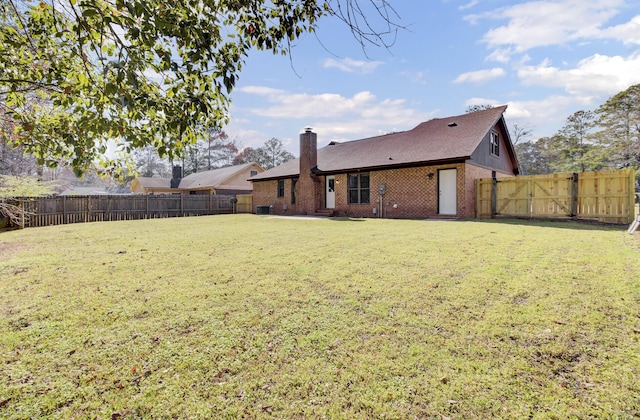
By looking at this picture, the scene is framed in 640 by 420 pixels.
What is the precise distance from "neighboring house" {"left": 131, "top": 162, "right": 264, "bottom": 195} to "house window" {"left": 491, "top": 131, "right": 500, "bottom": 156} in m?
22.0

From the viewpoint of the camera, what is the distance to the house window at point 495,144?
1534cm

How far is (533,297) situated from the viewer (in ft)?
10.7

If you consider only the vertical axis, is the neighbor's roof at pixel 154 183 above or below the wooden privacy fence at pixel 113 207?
above

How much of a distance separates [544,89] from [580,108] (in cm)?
2514

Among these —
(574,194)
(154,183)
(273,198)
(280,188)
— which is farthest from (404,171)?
(154,183)

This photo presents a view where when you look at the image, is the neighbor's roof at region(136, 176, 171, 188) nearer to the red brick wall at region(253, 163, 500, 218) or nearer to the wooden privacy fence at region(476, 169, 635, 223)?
the red brick wall at region(253, 163, 500, 218)

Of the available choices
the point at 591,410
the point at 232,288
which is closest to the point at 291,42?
the point at 232,288

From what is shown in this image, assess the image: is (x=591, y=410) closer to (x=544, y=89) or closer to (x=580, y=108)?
(x=544, y=89)

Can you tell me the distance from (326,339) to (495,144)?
1665 cm

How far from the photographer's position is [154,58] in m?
3.25

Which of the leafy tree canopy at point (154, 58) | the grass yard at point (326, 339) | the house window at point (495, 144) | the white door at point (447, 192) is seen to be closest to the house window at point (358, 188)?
the white door at point (447, 192)

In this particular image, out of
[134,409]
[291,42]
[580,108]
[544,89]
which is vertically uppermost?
[580,108]

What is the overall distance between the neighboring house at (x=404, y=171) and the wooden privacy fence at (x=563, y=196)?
817 millimetres

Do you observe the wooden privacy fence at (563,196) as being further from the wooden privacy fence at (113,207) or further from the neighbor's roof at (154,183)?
the neighbor's roof at (154,183)
